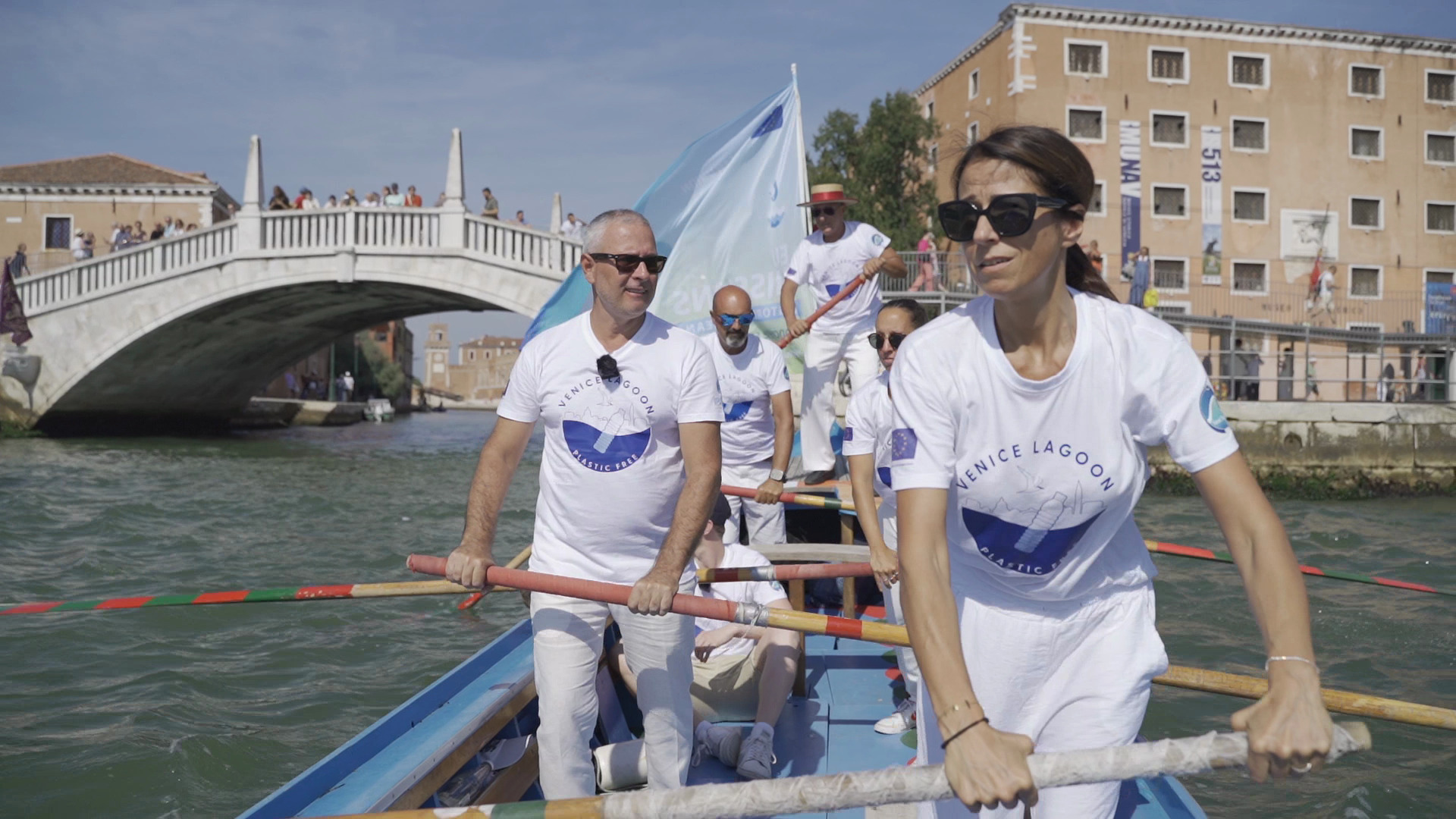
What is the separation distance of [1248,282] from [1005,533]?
29.5 metres

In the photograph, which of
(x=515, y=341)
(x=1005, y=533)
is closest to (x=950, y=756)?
(x=1005, y=533)

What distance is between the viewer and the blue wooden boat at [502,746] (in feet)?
8.75

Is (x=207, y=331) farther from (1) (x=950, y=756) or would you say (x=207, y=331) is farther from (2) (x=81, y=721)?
(1) (x=950, y=756)

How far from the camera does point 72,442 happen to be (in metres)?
22.8

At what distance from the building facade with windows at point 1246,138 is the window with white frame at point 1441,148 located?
0.04 meters

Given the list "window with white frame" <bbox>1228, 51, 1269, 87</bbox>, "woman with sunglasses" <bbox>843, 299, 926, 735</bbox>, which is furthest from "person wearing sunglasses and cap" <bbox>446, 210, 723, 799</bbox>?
"window with white frame" <bbox>1228, 51, 1269, 87</bbox>

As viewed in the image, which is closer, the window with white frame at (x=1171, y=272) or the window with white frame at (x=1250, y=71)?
the window with white frame at (x=1171, y=272)

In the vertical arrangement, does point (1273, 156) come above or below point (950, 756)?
above

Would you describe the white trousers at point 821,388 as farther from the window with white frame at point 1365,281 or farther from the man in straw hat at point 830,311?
the window with white frame at point 1365,281

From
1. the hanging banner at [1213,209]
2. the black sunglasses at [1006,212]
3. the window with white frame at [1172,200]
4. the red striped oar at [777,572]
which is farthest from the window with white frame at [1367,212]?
the black sunglasses at [1006,212]

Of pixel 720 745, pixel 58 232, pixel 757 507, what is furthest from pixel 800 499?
pixel 58 232

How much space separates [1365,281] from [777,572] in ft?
103

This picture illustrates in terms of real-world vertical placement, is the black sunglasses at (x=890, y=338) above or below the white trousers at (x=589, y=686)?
above

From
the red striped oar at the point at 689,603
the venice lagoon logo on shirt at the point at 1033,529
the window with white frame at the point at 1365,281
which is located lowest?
the red striped oar at the point at 689,603
